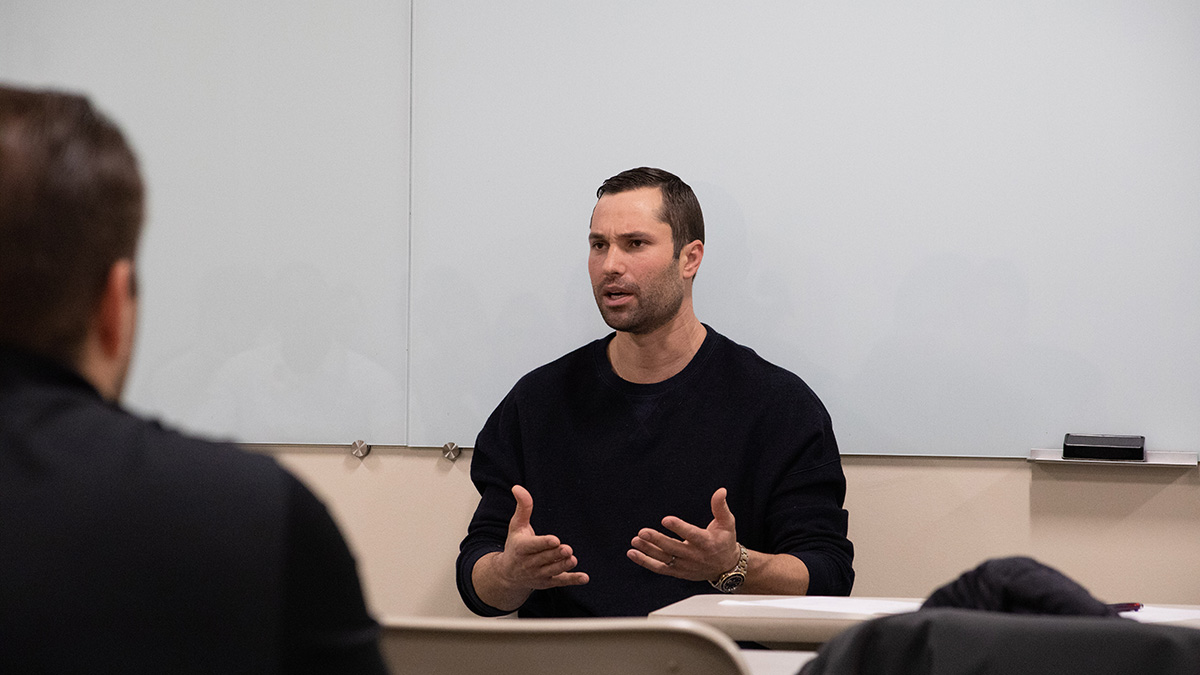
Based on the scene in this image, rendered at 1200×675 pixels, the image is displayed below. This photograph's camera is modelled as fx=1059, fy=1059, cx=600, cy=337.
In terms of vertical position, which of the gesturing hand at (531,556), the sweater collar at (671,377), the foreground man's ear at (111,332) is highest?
the foreground man's ear at (111,332)

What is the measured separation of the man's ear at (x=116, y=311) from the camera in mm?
733

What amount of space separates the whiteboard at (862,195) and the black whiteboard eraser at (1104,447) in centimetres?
4

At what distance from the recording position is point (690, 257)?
2441 millimetres

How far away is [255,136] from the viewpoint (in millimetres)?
2822

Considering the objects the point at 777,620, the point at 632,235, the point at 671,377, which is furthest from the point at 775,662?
the point at 632,235

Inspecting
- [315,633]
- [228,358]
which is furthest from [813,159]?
[315,633]

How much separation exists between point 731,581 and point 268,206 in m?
1.60

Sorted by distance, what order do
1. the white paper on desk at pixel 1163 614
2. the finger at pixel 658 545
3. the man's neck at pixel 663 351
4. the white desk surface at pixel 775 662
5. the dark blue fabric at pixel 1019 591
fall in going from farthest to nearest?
the man's neck at pixel 663 351, the finger at pixel 658 545, the white paper on desk at pixel 1163 614, the white desk surface at pixel 775 662, the dark blue fabric at pixel 1019 591

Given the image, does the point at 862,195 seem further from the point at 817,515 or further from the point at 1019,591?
the point at 1019,591

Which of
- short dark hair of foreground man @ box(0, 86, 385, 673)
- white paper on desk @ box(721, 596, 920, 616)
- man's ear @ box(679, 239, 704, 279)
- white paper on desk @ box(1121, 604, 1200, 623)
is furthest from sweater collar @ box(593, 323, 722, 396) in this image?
short dark hair of foreground man @ box(0, 86, 385, 673)

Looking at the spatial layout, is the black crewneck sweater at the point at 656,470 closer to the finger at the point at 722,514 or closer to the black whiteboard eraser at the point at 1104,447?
the finger at the point at 722,514

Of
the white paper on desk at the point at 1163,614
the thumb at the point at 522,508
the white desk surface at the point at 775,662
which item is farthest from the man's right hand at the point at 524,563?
the white paper on desk at the point at 1163,614

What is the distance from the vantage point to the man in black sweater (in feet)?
7.14

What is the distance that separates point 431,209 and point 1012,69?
144 centimetres
